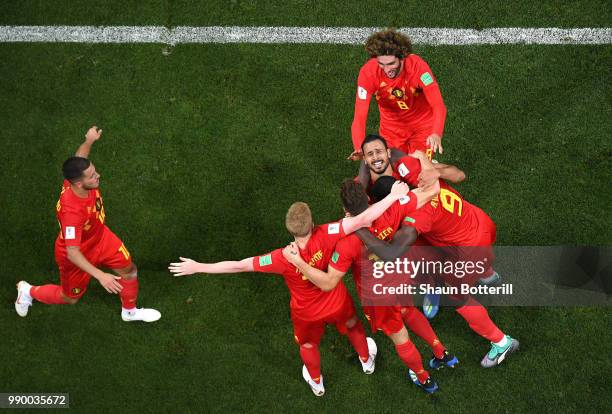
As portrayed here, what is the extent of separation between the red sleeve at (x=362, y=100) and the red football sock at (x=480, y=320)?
1884mm

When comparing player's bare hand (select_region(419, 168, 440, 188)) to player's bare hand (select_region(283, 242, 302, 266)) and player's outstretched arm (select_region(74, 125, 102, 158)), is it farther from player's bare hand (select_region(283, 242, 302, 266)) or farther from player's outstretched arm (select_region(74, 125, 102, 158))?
player's outstretched arm (select_region(74, 125, 102, 158))

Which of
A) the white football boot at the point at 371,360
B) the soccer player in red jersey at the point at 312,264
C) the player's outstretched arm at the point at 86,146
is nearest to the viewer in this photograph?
the soccer player in red jersey at the point at 312,264

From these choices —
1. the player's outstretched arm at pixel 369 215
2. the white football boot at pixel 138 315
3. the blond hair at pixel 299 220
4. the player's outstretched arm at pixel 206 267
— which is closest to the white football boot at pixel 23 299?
the white football boot at pixel 138 315

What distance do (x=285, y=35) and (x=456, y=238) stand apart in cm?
376

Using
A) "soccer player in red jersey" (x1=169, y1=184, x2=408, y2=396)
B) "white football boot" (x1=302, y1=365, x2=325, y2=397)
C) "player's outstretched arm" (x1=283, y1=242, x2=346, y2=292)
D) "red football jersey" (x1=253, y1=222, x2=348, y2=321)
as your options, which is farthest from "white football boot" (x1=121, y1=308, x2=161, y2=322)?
"player's outstretched arm" (x1=283, y1=242, x2=346, y2=292)

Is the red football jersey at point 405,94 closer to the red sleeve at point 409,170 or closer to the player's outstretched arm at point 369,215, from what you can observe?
the red sleeve at point 409,170

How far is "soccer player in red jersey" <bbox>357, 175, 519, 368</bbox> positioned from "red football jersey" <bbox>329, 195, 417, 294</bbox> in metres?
0.06

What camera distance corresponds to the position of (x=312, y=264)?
19.8 ft

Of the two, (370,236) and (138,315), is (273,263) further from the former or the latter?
(138,315)

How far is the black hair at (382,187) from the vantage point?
6254 millimetres

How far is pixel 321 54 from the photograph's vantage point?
880 centimetres

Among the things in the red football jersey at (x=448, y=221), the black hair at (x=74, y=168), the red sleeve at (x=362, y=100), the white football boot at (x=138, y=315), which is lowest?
the white football boot at (x=138, y=315)

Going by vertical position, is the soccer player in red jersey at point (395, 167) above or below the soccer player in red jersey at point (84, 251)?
above

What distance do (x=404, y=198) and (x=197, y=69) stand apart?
12.5ft
